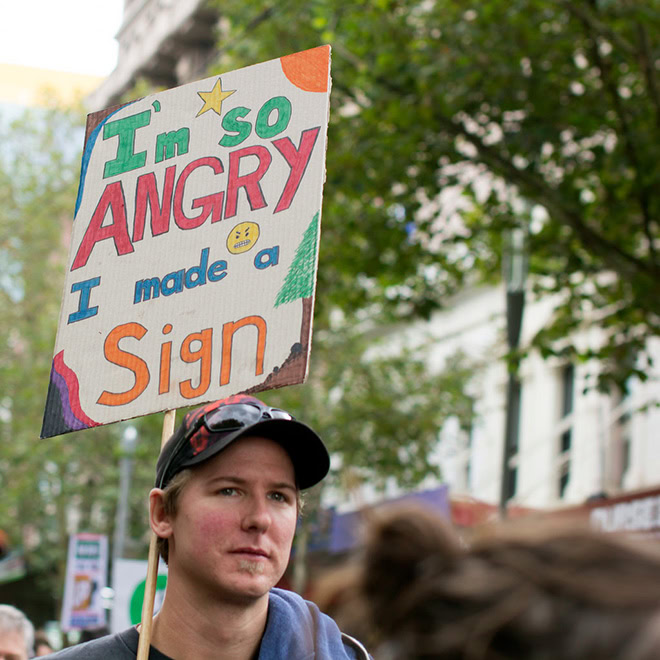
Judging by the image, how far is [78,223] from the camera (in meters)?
3.38

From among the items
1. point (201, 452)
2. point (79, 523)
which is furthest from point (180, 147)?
point (79, 523)

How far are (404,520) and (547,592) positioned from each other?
8.6 inches

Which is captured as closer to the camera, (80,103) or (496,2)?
(496,2)

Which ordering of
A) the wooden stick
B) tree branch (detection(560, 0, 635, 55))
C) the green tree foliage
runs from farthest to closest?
1. the green tree foliage
2. tree branch (detection(560, 0, 635, 55))
3. the wooden stick

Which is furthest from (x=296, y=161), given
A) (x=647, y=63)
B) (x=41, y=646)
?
(x=647, y=63)

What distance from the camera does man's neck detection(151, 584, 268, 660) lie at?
263 cm

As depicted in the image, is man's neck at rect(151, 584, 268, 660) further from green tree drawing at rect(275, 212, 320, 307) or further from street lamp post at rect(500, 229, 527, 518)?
street lamp post at rect(500, 229, 527, 518)

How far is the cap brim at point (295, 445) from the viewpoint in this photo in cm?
267

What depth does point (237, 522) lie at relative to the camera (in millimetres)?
2666

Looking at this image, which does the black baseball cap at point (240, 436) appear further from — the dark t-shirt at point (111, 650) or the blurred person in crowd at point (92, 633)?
the blurred person in crowd at point (92, 633)

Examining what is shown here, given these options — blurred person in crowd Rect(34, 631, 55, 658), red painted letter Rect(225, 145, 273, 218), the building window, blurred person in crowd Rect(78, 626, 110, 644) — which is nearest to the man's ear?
red painted letter Rect(225, 145, 273, 218)

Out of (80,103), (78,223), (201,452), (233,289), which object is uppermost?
(80,103)

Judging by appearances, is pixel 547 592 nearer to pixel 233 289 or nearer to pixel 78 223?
pixel 233 289

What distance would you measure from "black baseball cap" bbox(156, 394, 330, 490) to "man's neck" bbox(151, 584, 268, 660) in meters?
0.30
